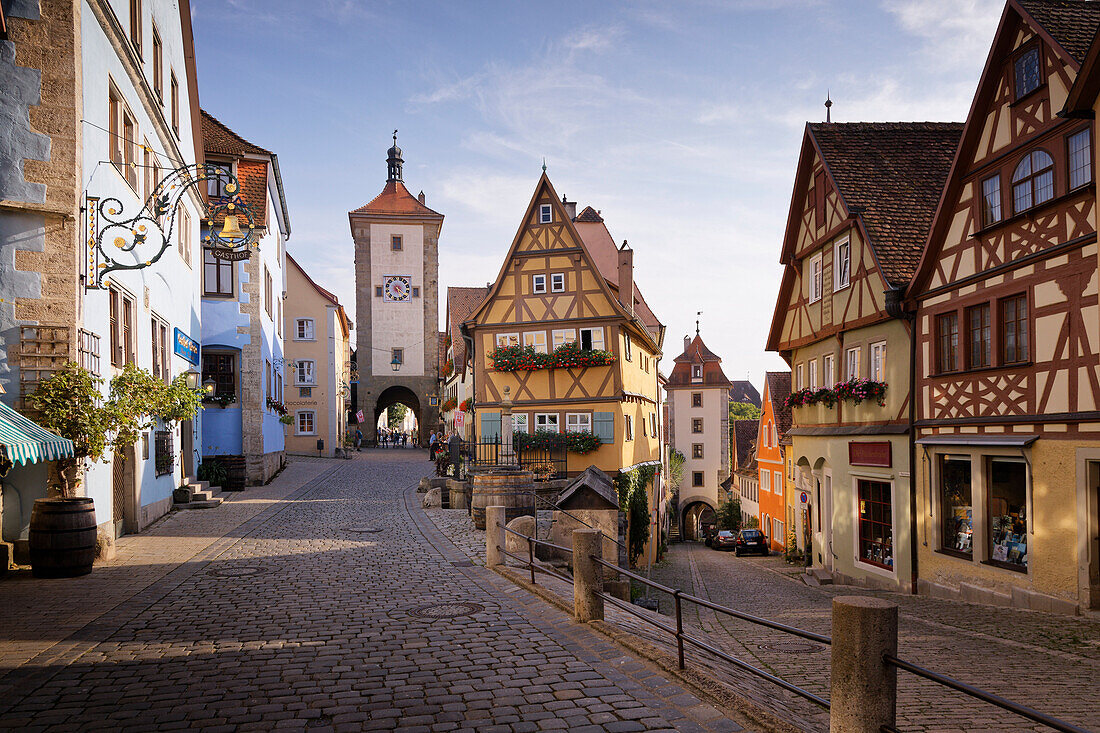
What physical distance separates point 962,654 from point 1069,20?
1021 cm

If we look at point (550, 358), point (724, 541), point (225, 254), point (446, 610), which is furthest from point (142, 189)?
point (724, 541)

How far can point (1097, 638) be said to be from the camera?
35.7 ft

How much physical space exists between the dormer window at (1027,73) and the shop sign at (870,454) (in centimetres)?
727

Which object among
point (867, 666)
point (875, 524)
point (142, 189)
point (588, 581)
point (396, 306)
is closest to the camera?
point (867, 666)

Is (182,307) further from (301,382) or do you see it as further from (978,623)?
(301,382)

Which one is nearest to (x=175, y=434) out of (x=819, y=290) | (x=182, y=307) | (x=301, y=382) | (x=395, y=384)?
(x=182, y=307)

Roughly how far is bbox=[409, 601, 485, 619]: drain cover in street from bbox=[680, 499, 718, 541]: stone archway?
51.8 meters

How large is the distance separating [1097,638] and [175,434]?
1926cm

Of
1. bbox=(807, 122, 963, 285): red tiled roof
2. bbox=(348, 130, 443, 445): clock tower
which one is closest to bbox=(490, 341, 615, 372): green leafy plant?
bbox=(807, 122, 963, 285): red tiled roof

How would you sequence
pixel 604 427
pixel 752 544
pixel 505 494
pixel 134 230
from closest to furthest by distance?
pixel 134 230 < pixel 505 494 < pixel 604 427 < pixel 752 544

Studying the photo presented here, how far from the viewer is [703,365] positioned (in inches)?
2368

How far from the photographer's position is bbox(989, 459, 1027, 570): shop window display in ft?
45.1

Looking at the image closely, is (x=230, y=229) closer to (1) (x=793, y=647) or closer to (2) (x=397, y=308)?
(1) (x=793, y=647)

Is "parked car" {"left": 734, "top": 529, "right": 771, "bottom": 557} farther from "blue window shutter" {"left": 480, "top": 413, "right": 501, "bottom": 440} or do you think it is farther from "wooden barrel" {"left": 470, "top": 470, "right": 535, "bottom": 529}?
"wooden barrel" {"left": 470, "top": 470, "right": 535, "bottom": 529}
